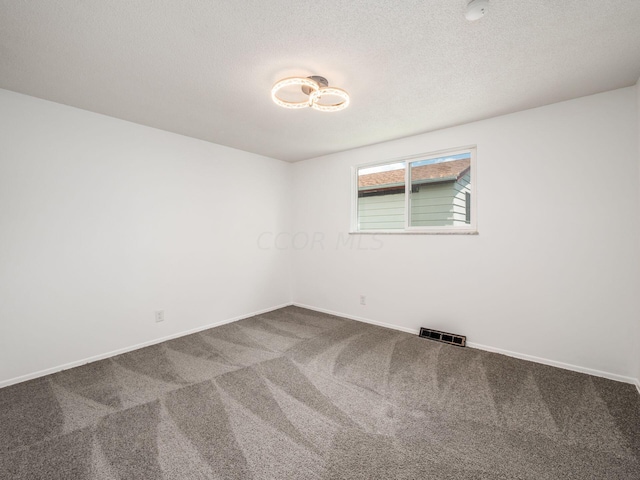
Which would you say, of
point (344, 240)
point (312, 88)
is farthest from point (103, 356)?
point (312, 88)

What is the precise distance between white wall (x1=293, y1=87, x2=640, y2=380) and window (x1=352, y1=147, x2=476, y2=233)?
5.1 inches

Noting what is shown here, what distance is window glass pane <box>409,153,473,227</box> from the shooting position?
10.5 ft

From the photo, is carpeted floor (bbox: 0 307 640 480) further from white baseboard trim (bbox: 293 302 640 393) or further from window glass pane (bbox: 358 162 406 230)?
window glass pane (bbox: 358 162 406 230)

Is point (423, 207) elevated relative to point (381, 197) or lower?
lower

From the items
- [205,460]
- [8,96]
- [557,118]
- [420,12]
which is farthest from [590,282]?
[8,96]

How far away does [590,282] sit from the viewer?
246cm

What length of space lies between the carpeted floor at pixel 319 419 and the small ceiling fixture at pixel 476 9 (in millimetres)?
2422

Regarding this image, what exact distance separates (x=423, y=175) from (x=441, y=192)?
321 mm

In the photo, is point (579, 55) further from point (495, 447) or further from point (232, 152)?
point (232, 152)

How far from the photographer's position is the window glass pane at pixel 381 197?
3730mm

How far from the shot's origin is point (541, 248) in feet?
8.75

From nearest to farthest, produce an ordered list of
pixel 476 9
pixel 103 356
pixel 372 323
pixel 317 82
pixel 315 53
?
1. pixel 476 9
2. pixel 315 53
3. pixel 317 82
4. pixel 103 356
5. pixel 372 323

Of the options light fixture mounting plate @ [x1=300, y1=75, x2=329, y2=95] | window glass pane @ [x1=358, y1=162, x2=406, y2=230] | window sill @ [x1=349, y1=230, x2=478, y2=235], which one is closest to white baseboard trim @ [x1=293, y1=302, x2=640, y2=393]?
window sill @ [x1=349, y1=230, x2=478, y2=235]

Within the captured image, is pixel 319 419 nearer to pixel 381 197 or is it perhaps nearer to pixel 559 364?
pixel 559 364
